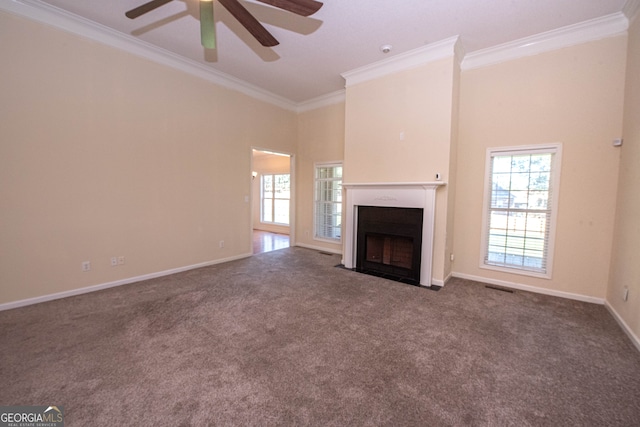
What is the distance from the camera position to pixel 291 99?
5.79 meters

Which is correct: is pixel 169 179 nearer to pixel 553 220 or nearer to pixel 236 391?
pixel 236 391

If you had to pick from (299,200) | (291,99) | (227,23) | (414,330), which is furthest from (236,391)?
(291,99)

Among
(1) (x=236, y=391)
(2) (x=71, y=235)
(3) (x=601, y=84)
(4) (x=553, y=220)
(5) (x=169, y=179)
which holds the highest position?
(3) (x=601, y=84)

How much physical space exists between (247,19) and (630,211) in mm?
4161

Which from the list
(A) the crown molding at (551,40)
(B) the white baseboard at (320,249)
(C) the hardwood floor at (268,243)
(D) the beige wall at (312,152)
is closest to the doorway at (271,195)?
(C) the hardwood floor at (268,243)

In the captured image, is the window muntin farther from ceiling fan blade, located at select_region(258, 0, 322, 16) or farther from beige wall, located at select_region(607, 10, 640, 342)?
beige wall, located at select_region(607, 10, 640, 342)

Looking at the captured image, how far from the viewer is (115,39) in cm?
345

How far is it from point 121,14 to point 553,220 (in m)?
5.84

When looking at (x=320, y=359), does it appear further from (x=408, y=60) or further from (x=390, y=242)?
(x=408, y=60)

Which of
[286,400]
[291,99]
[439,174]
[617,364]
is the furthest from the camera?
[291,99]

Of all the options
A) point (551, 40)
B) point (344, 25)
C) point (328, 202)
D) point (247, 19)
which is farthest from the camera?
point (328, 202)

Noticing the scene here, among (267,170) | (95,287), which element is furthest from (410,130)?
(267,170)

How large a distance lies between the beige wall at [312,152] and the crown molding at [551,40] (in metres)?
2.49

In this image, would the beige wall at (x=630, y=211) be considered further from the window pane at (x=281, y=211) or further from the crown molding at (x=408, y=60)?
the window pane at (x=281, y=211)
